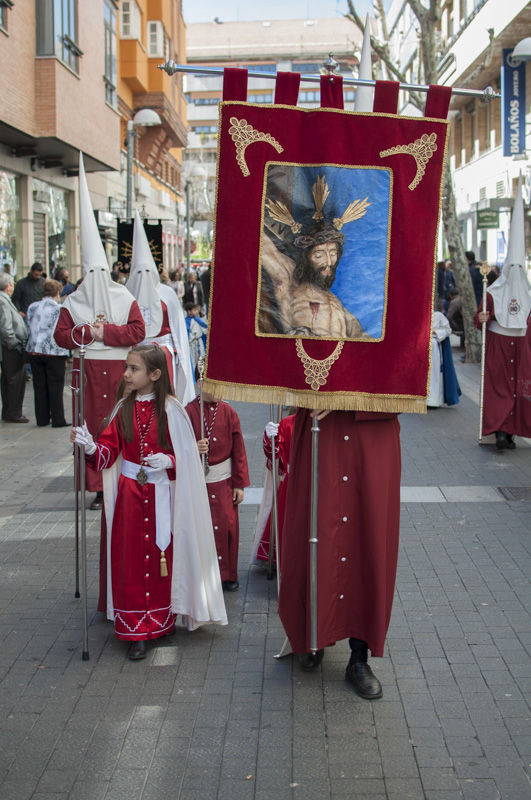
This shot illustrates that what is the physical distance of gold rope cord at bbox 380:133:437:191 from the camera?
423cm

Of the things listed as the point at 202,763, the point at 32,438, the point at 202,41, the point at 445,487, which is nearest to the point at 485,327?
the point at 445,487

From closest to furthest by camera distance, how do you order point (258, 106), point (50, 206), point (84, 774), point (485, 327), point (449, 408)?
1. point (84, 774)
2. point (258, 106)
3. point (485, 327)
4. point (449, 408)
5. point (50, 206)

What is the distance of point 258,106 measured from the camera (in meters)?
4.16

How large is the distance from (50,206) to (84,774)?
1956 centimetres

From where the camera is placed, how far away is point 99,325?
7.91 metres

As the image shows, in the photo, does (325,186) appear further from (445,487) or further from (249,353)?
(445,487)

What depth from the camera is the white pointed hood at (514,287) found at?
10477 mm

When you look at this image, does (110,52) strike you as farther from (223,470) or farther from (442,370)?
(223,470)

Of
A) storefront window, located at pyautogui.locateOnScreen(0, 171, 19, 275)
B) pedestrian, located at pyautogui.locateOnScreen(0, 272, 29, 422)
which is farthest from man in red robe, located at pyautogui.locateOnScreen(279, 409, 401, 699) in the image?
storefront window, located at pyautogui.locateOnScreen(0, 171, 19, 275)

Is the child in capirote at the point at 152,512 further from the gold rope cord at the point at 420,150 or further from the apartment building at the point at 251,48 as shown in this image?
the apartment building at the point at 251,48

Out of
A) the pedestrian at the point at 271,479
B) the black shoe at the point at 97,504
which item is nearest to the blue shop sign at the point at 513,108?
the black shoe at the point at 97,504

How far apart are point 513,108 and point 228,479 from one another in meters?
22.3

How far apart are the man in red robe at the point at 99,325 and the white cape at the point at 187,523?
2937mm

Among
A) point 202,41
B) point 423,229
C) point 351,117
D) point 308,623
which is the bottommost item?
point 308,623
